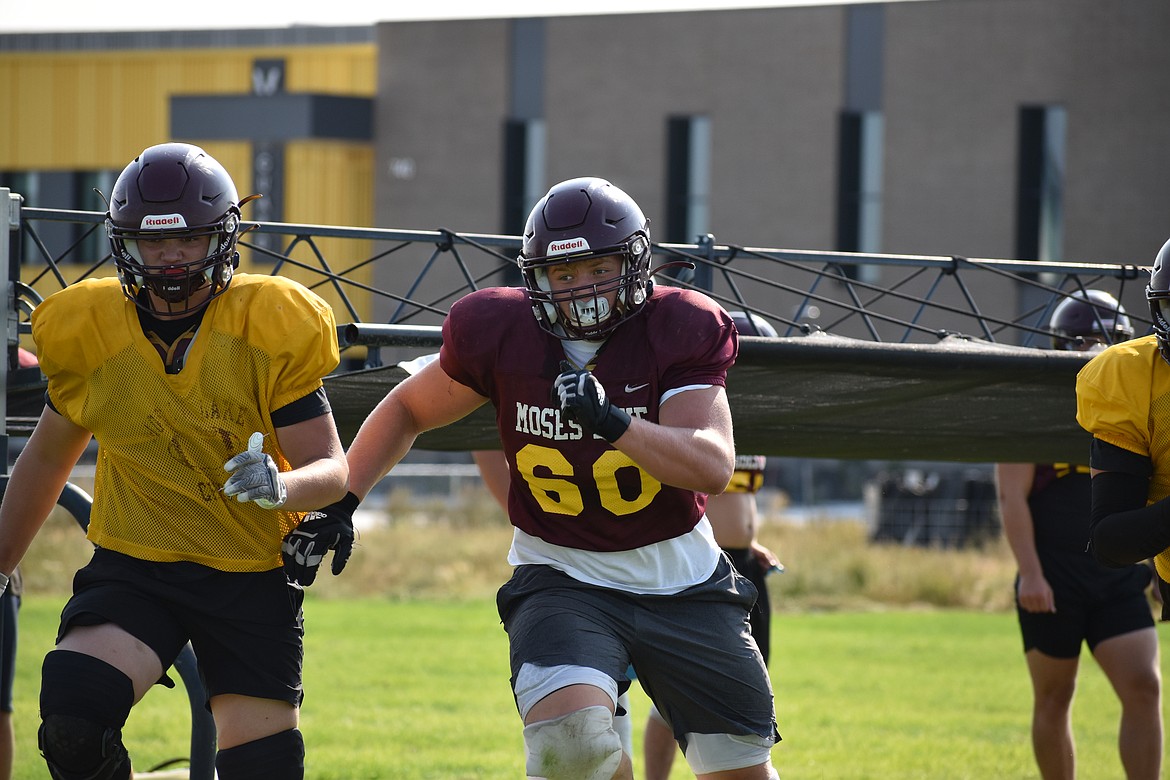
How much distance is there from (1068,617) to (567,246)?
3379mm

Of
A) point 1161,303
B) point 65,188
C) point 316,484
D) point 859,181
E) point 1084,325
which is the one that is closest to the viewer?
point 316,484

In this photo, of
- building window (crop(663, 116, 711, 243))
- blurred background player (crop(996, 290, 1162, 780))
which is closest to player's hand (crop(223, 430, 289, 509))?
blurred background player (crop(996, 290, 1162, 780))

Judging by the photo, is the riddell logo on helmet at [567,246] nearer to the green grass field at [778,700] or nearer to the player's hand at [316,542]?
the player's hand at [316,542]

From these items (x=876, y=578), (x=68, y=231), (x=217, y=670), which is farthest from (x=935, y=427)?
(x=68, y=231)

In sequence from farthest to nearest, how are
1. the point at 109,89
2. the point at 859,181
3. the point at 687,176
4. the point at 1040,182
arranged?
the point at 109,89 → the point at 687,176 → the point at 859,181 → the point at 1040,182

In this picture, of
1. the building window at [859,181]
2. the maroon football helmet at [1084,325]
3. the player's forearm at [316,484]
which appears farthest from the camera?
the building window at [859,181]

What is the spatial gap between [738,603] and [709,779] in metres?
0.45

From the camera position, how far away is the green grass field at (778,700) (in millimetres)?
8273

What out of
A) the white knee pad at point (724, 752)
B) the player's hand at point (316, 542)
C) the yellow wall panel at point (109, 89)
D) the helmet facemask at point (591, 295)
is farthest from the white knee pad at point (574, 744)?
the yellow wall panel at point (109, 89)

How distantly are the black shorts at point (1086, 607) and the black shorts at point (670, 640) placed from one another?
2.71 m

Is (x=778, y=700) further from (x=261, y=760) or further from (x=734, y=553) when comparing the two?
(x=261, y=760)

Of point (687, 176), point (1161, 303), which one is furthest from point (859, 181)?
point (1161, 303)

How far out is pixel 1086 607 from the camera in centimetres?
636

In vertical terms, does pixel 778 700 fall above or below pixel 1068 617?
below
